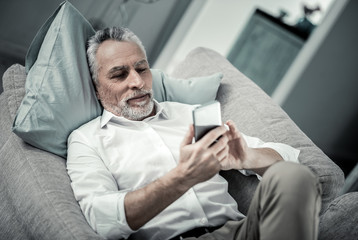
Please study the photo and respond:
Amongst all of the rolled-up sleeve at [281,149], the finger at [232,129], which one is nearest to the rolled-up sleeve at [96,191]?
the finger at [232,129]

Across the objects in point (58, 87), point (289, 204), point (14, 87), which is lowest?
point (14, 87)

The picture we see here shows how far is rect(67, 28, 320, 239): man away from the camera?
82cm

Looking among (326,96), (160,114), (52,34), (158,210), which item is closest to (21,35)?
(52,34)

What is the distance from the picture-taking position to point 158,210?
93 centimetres

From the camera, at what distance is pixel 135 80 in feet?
4.25

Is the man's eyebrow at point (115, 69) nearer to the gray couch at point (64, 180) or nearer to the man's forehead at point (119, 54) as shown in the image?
the man's forehead at point (119, 54)

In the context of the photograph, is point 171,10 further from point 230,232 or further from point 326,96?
point 230,232

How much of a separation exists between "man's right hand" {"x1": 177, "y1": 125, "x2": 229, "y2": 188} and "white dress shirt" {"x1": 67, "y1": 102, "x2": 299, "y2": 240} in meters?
0.21

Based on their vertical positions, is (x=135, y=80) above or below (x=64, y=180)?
above

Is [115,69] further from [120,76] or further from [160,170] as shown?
[160,170]

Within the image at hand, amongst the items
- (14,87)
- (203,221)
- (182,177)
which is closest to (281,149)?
(203,221)

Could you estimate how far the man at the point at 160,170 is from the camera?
0.82m

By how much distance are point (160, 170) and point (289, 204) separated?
50 cm

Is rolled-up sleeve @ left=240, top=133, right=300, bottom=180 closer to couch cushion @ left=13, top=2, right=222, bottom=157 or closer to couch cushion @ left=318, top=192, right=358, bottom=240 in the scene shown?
couch cushion @ left=318, top=192, right=358, bottom=240
